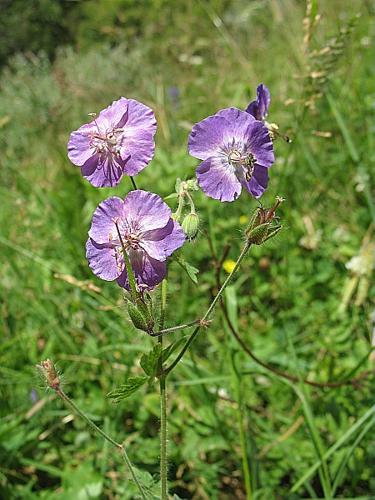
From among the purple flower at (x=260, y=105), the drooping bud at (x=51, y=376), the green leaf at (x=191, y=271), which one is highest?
the purple flower at (x=260, y=105)

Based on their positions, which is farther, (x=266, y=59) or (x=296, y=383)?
(x=266, y=59)

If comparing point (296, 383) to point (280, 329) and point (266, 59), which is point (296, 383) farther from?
point (266, 59)

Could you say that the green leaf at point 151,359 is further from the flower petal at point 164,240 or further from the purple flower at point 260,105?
the purple flower at point 260,105

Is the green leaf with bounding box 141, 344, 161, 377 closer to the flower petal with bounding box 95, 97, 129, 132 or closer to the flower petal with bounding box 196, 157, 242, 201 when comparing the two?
the flower petal with bounding box 196, 157, 242, 201

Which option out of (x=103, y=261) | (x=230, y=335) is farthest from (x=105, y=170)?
(x=230, y=335)

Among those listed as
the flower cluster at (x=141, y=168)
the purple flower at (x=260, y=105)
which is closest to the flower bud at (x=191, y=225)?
the flower cluster at (x=141, y=168)

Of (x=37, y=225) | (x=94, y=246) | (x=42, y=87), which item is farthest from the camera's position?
(x=42, y=87)

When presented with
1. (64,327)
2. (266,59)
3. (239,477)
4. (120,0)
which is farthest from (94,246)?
(120,0)
